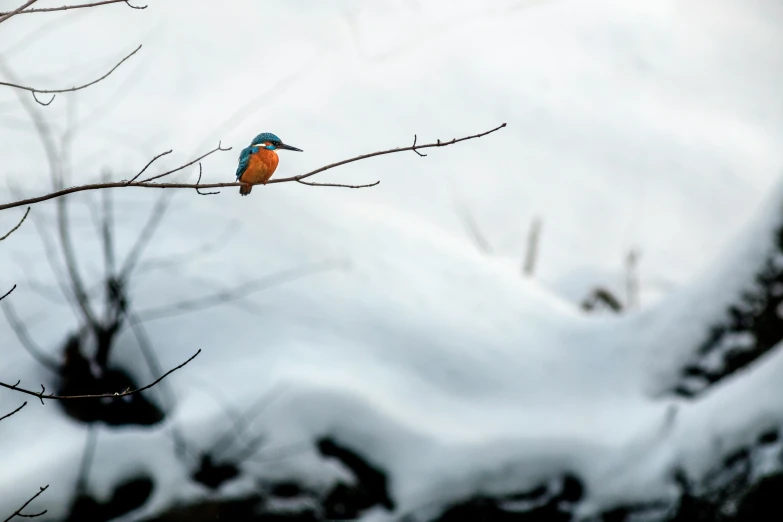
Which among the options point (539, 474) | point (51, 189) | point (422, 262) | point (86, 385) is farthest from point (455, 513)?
point (51, 189)

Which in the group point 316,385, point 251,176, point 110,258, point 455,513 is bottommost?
point 455,513

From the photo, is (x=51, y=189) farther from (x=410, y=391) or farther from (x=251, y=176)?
(x=251, y=176)

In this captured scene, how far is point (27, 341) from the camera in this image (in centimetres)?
362

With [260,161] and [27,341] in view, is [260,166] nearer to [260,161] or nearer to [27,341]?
[260,161]

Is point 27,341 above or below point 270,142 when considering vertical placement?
below

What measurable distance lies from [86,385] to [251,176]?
8.74ft

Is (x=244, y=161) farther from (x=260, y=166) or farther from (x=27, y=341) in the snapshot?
(x=27, y=341)

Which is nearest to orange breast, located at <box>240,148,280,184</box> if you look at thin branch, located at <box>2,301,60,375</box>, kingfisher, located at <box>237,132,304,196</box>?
kingfisher, located at <box>237,132,304,196</box>

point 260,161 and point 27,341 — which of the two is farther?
point 27,341

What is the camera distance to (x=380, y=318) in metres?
4.06

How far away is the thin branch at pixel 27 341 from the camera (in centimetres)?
359

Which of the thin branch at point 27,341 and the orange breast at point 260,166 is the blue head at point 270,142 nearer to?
the orange breast at point 260,166

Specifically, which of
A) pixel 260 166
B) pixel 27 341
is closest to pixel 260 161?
pixel 260 166

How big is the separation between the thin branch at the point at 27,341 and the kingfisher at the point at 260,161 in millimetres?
2609
